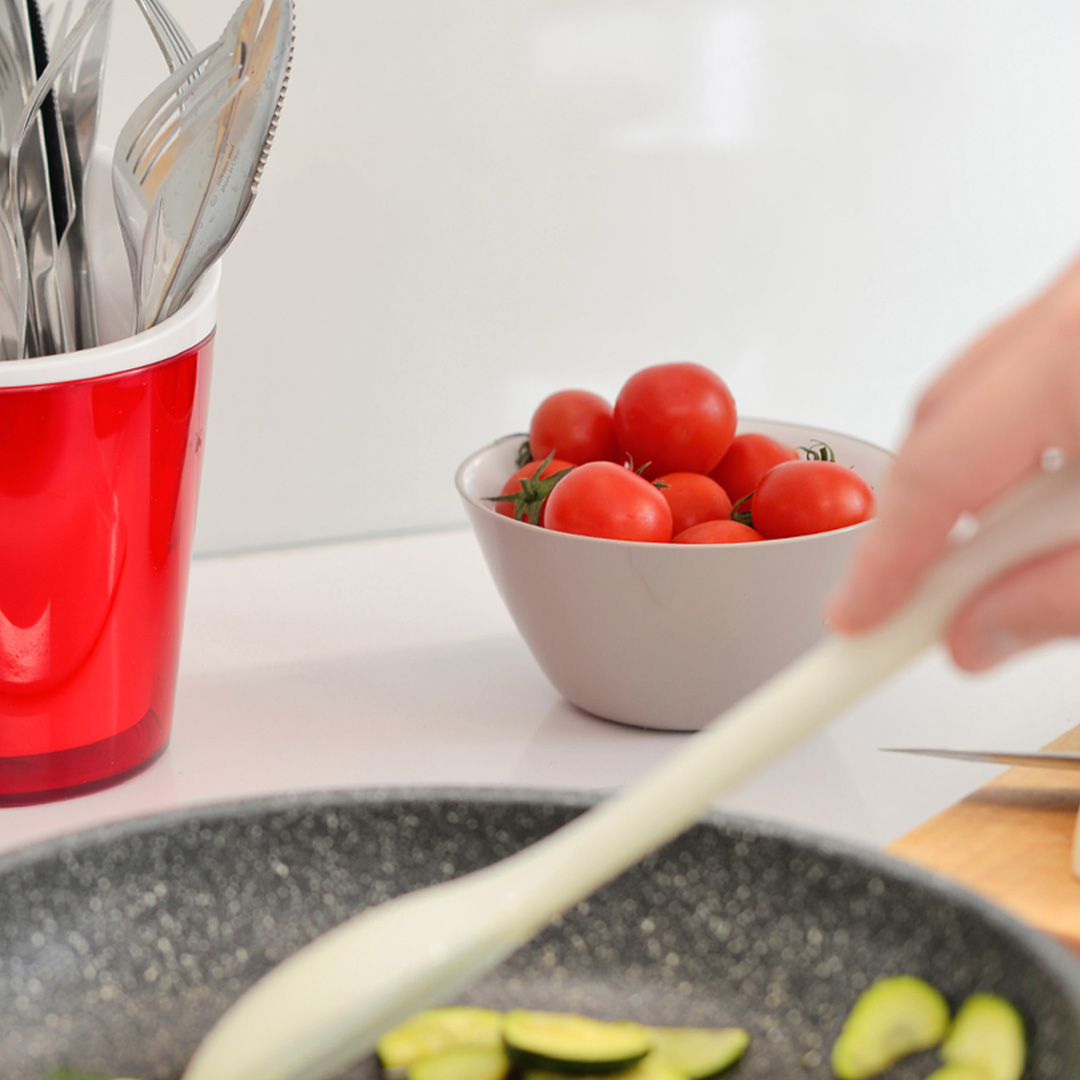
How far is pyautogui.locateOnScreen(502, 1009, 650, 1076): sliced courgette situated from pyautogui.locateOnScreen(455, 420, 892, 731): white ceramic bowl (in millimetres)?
244

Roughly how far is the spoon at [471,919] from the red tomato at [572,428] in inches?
16.1

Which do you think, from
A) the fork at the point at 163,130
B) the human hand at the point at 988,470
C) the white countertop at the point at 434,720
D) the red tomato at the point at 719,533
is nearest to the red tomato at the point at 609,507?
the red tomato at the point at 719,533

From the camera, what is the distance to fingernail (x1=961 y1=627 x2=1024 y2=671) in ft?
0.93

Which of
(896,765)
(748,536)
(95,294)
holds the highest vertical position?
(95,294)

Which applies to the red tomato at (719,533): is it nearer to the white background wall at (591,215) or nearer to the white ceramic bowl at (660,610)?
the white ceramic bowl at (660,610)

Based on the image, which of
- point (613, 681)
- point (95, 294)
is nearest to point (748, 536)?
point (613, 681)

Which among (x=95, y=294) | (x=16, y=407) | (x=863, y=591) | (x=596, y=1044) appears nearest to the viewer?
(x=863, y=591)

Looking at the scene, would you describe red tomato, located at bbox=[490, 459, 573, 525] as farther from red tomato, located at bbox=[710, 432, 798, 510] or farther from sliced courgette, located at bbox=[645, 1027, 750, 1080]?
sliced courgette, located at bbox=[645, 1027, 750, 1080]

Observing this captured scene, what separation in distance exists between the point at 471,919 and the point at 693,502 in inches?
14.9

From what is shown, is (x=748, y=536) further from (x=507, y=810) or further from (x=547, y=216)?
(x=547, y=216)

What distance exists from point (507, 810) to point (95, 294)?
33cm

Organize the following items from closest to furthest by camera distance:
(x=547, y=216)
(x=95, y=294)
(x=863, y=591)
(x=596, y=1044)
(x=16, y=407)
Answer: (x=863, y=591), (x=596, y=1044), (x=16, y=407), (x=95, y=294), (x=547, y=216)

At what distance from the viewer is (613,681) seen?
2.20ft

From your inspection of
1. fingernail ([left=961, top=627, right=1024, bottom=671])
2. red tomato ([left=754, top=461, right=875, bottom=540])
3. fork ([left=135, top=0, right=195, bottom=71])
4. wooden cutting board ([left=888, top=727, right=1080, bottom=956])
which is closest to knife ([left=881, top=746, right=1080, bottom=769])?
wooden cutting board ([left=888, top=727, right=1080, bottom=956])
